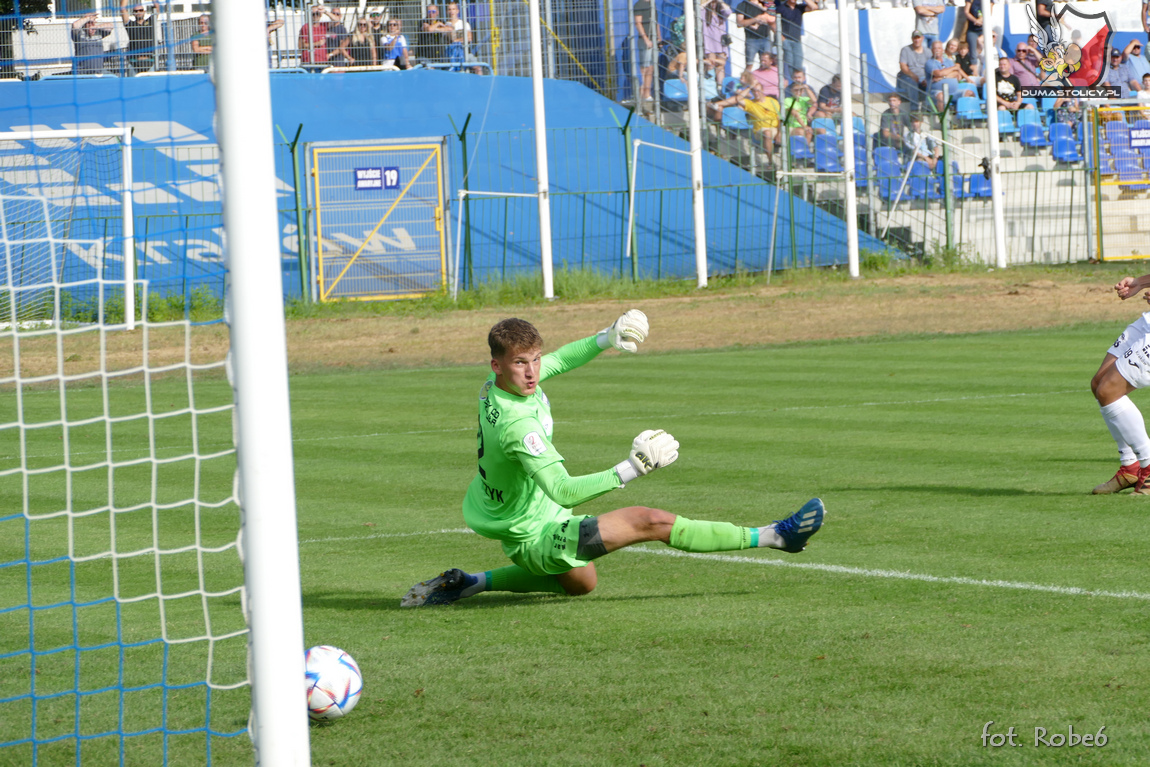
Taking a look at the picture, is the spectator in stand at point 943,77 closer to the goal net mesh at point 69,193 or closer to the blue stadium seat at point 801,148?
the blue stadium seat at point 801,148

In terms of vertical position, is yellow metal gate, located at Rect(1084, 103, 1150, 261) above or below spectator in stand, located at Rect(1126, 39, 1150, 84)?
below

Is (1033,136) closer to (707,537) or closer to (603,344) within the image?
(603,344)

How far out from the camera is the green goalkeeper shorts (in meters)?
6.38

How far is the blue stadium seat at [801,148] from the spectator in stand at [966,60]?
501 centimetres

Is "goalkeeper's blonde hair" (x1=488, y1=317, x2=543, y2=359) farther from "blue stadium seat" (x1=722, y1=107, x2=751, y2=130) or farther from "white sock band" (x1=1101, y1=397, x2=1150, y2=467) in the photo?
"blue stadium seat" (x1=722, y1=107, x2=751, y2=130)

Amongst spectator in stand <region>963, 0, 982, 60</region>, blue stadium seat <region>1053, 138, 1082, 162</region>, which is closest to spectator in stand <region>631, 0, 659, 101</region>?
spectator in stand <region>963, 0, 982, 60</region>

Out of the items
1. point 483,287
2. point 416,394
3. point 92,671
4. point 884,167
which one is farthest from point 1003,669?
point 884,167

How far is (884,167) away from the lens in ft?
96.7

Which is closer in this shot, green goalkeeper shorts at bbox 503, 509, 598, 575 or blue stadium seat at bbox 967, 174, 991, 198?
green goalkeeper shorts at bbox 503, 509, 598, 575

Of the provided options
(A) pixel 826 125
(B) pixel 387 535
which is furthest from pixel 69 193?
(B) pixel 387 535

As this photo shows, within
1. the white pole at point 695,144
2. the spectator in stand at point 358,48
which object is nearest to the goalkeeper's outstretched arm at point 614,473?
the white pole at point 695,144

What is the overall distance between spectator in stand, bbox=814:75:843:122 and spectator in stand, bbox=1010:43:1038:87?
4331 millimetres

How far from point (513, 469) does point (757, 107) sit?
2389 cm

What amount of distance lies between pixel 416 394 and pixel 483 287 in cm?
1006
